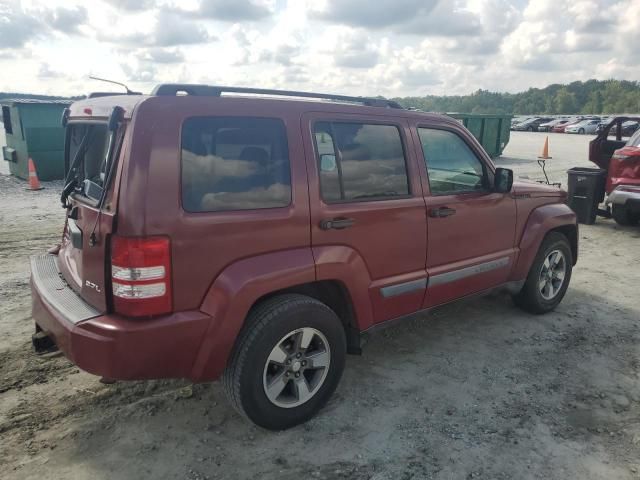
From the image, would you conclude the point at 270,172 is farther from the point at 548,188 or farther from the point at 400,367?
the point at 548,188

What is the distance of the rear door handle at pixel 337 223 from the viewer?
2.96 m

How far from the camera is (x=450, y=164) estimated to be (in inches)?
154

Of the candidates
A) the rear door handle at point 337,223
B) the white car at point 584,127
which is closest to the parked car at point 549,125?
the white car at point 584,127

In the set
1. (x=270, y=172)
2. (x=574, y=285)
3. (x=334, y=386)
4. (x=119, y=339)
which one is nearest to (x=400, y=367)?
(x=334, y=386)

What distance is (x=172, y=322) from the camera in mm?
2475

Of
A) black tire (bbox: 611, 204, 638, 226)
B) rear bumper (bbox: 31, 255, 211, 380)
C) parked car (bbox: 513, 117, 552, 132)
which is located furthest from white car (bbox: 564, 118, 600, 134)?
rear bumper (bbox: 31, 255, 211, 380)

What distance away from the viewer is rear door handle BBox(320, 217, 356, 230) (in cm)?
296

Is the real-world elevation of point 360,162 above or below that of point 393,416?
above

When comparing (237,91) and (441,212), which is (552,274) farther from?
(237,91)

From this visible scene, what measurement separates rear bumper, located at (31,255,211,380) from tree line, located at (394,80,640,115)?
78.8 m

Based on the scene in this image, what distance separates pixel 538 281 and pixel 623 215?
4.62 metres

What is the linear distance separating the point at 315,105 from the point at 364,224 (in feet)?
2.60

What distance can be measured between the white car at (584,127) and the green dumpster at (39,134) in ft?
127

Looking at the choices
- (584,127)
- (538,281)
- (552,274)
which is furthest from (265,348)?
(584,127)
